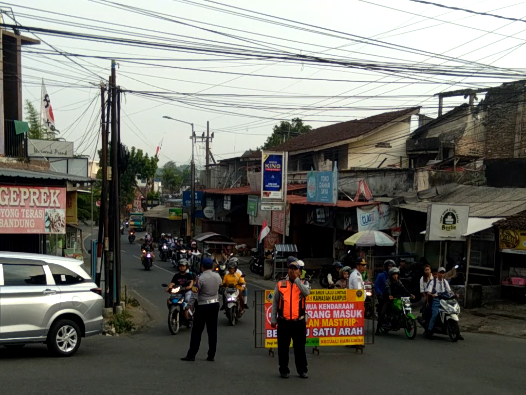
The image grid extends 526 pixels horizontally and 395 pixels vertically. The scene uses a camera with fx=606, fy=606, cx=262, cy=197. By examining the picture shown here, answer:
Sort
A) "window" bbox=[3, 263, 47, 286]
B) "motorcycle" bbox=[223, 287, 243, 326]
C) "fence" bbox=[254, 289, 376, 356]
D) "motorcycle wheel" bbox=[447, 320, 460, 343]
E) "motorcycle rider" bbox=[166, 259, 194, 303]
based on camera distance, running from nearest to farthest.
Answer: "window" bbox=[3, 263, 47, 286]
"fence" bbox=[254, 289, 376, 356]
"motorcycle wheel" bbox=[447, 320, 460, 343]
"motorcycle rider" bbox=[166, 259, 194, 303]
"motorcycle" bbox=[223, 287, 243, 326]

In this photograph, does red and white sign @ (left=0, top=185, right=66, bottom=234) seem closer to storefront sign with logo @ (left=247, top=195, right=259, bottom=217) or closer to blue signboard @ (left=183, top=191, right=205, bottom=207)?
storefront sign with logo @ (left=247, top=195, right=259, bottom=217)

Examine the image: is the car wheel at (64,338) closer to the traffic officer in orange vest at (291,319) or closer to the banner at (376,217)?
the traffic officer in orange vest at (291,319)

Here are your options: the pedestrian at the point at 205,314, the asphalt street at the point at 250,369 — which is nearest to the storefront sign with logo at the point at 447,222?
the asphalt street at the point at 250,369

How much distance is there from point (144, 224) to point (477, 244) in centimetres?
6544

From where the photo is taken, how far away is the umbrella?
2219 centimetres

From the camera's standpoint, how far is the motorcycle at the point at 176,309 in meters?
13.2

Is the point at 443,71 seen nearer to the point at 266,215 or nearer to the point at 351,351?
the point at 351,351

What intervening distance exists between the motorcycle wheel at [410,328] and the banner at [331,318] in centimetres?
241

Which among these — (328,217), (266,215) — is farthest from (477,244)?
(266,215)

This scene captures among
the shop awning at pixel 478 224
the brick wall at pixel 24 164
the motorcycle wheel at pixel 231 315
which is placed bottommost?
the motorcycle wheel at pixel 231 315

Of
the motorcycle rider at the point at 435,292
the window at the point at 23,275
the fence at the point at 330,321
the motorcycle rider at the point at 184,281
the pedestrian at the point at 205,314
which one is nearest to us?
the window at the point at 23,275

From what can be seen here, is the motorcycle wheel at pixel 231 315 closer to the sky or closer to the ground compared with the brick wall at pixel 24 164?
closer to the ground

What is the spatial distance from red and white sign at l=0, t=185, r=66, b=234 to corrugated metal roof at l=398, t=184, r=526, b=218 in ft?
39.7

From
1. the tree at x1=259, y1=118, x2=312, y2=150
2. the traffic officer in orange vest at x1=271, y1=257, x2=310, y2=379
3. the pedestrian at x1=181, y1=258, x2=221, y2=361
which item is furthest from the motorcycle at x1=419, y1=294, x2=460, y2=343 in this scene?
the tree at x1=259, y1=118, x2=312, y2=150
